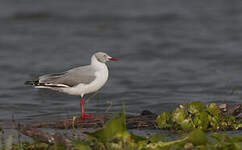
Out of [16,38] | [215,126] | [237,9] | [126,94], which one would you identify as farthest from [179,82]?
[237,9]

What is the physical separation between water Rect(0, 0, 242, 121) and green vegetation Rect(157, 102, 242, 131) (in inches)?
107

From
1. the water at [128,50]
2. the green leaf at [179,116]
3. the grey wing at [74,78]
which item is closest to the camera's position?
the green leaf at [179,116]

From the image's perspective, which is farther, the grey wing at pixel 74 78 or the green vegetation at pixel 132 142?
the grey wing at pixel 74 78

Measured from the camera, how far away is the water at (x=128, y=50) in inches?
408

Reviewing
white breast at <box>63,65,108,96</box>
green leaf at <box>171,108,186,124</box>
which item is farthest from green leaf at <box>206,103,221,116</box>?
white breast at <box>63,65,108,96</box>

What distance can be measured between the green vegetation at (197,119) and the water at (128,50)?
8.94 ft

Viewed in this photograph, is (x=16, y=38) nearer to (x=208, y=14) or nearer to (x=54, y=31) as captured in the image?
(x=54, y=31)

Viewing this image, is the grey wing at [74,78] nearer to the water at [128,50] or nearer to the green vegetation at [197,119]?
the water at [128,50]

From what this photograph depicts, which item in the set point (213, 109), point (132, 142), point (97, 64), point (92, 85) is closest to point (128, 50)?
point (97, 64)

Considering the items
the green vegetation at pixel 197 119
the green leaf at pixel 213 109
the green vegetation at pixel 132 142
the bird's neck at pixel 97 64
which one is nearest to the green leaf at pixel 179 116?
the green vegetation at pixel 197 119

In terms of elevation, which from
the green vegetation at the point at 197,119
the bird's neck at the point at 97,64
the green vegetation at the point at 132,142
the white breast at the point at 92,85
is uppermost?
the bird's neck at the point at 97,64

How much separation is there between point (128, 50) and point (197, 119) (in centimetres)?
888

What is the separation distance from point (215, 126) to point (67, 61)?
7904 mm

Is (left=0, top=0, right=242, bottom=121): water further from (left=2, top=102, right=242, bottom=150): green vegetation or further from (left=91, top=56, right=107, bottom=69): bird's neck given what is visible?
(left=2, top=102, right=242, bottom=150): green vegetation
